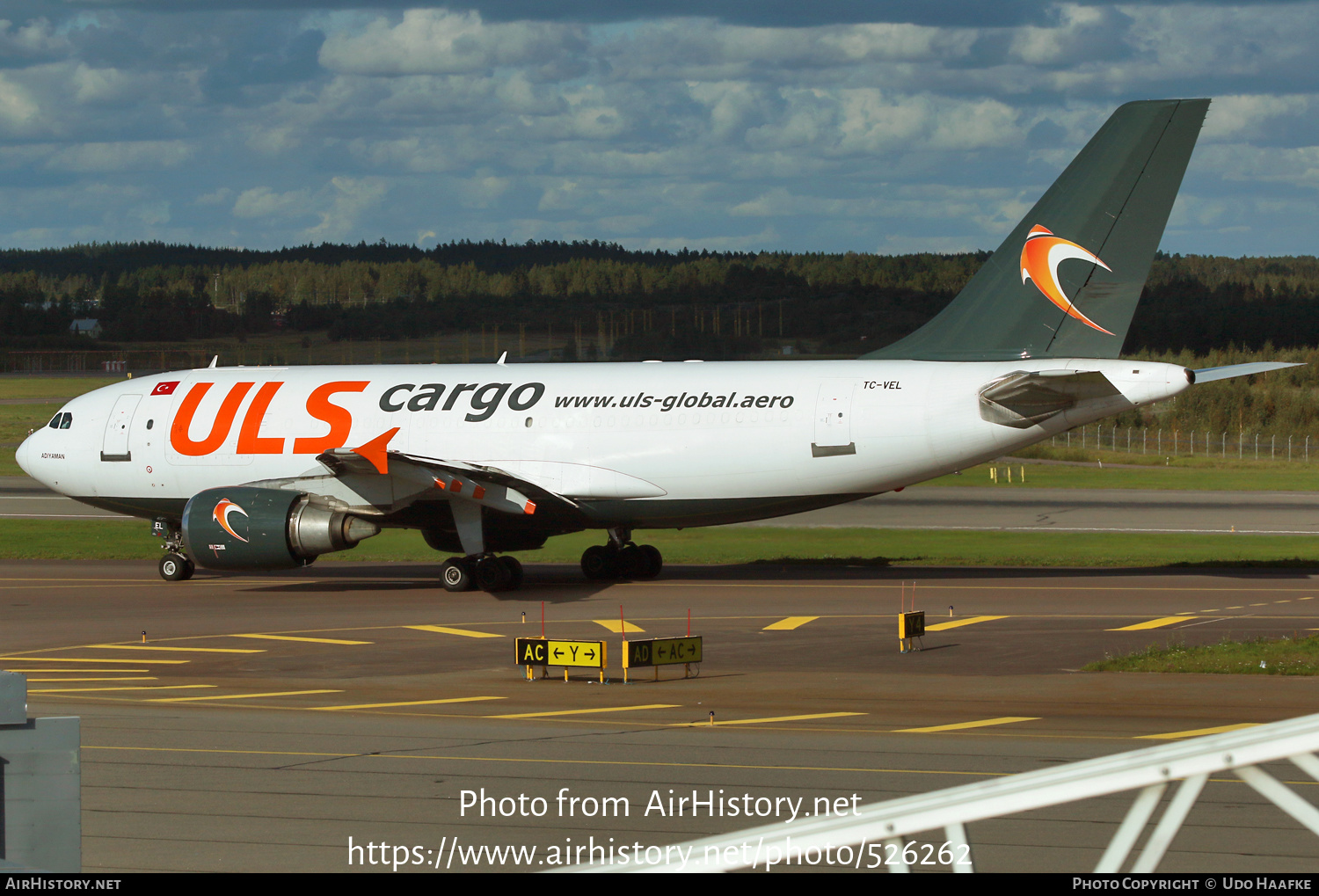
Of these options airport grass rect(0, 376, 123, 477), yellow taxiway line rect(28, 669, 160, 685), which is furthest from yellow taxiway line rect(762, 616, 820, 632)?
airport grass rect(0, 376, 123, 477)

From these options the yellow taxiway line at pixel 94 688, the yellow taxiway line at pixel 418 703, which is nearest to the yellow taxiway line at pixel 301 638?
the yellow taxiway line at pixel 94 688

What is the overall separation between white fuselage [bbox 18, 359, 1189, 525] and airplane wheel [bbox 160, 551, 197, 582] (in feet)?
5.63

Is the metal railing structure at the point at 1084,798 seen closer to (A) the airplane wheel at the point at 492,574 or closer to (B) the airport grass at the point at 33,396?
(A) the airplane wheel at the point at 492,574

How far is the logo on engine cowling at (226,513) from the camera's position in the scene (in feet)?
102

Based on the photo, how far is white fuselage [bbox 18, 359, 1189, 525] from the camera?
98.0ft

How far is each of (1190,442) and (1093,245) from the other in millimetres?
60362

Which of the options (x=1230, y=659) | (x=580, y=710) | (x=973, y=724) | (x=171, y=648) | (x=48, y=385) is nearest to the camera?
(x=973, y=724)

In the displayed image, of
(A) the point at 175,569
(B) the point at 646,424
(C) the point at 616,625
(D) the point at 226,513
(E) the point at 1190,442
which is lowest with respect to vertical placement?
(C) the point at 616,625

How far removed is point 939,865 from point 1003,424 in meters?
20.6

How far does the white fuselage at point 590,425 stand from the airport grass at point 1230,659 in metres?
6.99

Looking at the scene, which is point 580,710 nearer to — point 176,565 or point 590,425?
point 590,425

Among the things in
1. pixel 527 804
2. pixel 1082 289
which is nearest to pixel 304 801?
pixel 527 804

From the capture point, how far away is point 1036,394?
93.6 ft

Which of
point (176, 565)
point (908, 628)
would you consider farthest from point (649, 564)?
point (908, 628)
